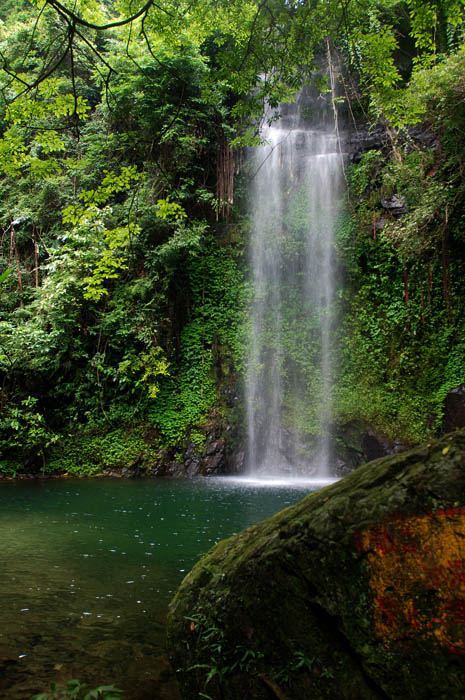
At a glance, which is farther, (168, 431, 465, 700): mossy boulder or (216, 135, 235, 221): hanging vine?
(216, 135, 235, 221): hanging vine

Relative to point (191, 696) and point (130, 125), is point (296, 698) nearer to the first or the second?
point (191, 696)

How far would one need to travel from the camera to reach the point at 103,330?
496 inches

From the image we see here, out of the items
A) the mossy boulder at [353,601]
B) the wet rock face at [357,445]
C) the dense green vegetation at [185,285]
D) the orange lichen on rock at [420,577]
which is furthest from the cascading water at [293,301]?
the orange lichen on rock at [420,577]

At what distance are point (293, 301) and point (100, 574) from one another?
1077 centimetres

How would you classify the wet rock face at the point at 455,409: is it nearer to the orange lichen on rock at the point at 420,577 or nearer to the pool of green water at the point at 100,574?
the pool of green water at the point at 100,574

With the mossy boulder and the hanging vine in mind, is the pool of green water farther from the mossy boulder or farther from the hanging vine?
the hanging vine

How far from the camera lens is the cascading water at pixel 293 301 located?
41.4 feet

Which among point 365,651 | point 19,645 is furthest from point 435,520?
point 19,645

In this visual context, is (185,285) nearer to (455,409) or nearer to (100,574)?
(455,409)

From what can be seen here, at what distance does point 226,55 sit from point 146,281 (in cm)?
893

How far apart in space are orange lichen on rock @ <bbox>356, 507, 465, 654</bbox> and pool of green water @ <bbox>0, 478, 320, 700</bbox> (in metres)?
1.28

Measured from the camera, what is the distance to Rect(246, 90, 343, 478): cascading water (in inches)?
497

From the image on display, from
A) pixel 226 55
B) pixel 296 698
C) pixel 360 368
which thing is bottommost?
pixel 296 698

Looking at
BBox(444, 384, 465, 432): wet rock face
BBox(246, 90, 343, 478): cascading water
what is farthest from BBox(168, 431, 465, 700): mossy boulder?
BBox(246, 90, 343, 478): cascading water
